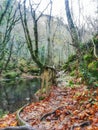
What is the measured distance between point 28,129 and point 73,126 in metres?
2.48

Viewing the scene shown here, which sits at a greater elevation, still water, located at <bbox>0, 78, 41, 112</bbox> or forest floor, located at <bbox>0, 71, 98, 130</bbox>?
forest floor, located at <bbox>0, 71, 98, 130</bbox>

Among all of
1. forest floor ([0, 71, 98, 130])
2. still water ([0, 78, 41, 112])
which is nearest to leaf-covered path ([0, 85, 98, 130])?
forest floor ([0, 71, 98, 130])

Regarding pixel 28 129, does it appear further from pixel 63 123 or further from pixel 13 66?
pixel 13 66

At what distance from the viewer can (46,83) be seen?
16.3 m

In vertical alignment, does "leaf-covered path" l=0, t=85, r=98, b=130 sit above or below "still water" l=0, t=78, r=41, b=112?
above

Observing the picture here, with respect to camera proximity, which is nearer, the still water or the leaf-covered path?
the leaf-covered path

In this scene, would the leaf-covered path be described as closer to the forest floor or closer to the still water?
the forest floor

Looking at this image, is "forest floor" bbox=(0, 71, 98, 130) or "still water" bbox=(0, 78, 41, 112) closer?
"forest floor" bbox=(0, 71, 98, 130)

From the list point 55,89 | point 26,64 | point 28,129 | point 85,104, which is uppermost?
point 28,129

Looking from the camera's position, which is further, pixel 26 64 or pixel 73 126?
pixel 26 64

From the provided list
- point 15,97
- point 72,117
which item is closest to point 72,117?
point 72,117

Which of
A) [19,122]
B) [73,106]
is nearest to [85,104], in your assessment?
[73,106]

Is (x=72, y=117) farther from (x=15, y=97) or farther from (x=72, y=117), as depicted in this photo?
(x=15, y=97)

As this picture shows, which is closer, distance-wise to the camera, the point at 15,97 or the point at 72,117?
the point at 72,117
